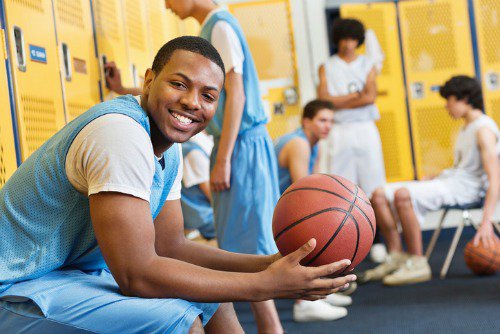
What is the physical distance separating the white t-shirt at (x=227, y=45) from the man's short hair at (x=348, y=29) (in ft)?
Result: 7.18

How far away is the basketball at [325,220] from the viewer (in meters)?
1.67

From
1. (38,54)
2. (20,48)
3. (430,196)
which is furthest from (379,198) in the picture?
(20,48)

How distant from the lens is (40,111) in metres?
2.34

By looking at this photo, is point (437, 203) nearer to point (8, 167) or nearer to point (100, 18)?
point (100, 18)

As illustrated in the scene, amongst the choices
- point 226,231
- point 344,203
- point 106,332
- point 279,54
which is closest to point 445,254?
point 279,54

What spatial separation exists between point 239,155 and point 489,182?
1.87m

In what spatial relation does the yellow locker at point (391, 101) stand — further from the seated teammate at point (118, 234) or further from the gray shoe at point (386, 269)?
the seated teammate at point (118, 234)

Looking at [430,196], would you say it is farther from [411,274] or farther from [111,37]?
[111,37]

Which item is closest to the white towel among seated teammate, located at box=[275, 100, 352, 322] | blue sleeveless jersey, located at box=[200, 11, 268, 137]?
seated teammate, located at box=[275, 100, 352, 322]

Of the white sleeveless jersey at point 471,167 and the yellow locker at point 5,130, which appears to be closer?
the yellow locker at point 5,130

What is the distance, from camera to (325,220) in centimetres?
170

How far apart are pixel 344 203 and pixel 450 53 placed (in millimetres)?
4441

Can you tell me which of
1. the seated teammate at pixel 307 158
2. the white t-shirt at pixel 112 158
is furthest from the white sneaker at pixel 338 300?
the white t-shirt at pixel 112 158

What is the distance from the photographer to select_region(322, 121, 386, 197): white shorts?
4805 millimetres
